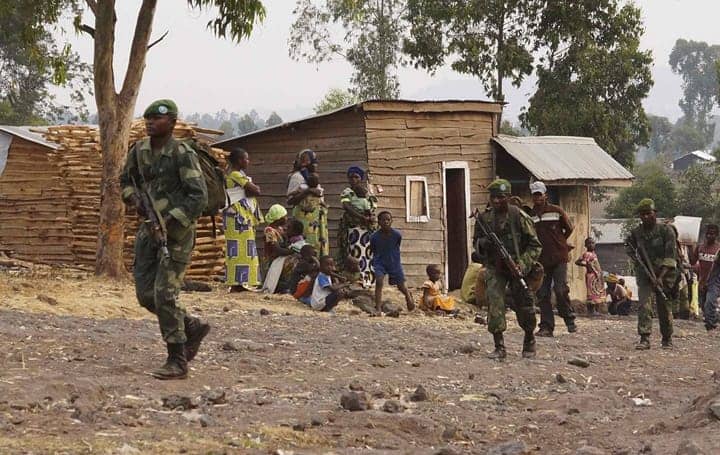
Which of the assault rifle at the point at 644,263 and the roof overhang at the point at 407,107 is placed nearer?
the assault rifle at the point at 644,263

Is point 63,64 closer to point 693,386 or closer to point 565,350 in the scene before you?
point 565,350

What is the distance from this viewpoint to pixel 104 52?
619 inches

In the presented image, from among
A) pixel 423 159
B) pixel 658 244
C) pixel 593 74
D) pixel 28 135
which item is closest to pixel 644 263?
pixel 658 244

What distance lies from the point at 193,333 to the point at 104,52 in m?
7.97

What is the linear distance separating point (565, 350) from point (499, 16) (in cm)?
2310

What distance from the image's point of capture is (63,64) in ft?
54.7

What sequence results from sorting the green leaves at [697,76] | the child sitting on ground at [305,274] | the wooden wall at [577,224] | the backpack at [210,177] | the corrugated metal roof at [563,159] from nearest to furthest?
the backpack at [210,177], the child sitting on ground at [305,274], the corrugated metal roof at [563,159], the wooden wall at [577,224], the green leaves at [697,76]

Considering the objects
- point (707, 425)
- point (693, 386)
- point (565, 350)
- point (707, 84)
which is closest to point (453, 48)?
point (565, 350)

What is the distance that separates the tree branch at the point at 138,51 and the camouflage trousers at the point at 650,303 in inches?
278

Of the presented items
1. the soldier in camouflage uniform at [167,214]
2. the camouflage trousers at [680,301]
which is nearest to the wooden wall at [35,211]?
the camouflage trousers at [680,301]

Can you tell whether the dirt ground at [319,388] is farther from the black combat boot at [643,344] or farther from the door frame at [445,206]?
the door frame at [445,206]

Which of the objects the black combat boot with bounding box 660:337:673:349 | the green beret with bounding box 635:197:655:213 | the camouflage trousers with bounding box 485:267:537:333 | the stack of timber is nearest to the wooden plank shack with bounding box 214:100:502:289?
the stack of timber

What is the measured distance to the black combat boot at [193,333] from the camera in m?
8.60

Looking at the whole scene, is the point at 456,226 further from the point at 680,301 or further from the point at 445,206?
the point at 680,301
